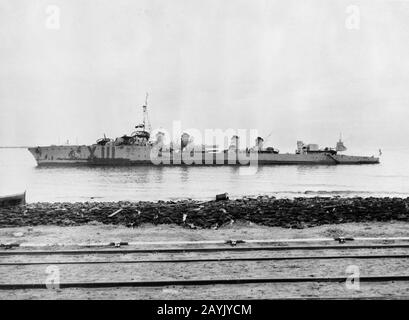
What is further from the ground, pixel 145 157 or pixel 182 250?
pixel 145 157

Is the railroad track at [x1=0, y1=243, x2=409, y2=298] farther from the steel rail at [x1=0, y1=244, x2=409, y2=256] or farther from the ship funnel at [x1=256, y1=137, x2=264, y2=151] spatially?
the ship funnel at [x1=256, y1=137, x2=264, y2=151]

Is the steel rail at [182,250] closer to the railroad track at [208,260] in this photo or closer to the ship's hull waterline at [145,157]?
the railroad track at [208,260]

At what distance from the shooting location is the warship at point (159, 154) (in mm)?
80938

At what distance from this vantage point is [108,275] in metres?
6.52

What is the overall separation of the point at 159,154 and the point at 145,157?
143 inches

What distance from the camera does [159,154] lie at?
83.2 m

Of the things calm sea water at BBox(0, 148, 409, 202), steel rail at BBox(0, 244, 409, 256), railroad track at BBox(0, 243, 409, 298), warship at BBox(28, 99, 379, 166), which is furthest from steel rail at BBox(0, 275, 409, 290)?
warship at BBox(28, 99, 379, 166)

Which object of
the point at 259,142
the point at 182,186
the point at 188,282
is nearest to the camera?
the point at 188,282

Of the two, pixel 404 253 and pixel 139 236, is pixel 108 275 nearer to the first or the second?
pixel 139 236

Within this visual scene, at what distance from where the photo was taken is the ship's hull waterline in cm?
8081

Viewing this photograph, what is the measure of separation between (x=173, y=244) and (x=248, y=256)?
1983 millimetres

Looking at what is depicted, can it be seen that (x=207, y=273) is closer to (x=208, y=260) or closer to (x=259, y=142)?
(x=208, y=260)

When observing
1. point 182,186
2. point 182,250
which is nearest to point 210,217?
point 182,250

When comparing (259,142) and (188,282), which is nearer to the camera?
(188,282)
